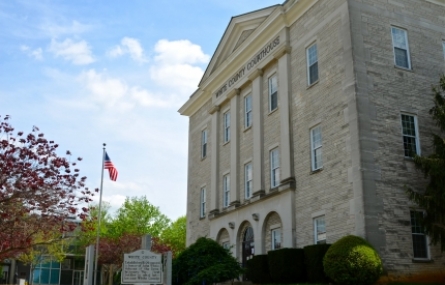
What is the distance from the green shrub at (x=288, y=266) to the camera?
24172 mm

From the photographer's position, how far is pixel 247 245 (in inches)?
1236

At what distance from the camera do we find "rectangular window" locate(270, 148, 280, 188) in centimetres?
2911

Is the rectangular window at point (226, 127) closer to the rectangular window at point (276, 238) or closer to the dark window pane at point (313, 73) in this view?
the rectangular window at point (276, 238)

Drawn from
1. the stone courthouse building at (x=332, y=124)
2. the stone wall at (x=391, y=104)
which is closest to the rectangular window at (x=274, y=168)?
the stone courthouse building at (x=332, y=124)

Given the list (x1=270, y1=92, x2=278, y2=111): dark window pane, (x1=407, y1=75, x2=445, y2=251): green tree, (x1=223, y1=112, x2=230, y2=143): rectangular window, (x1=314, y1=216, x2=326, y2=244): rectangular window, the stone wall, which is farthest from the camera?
(x1=223, y1=112, x2=230, y2=143): rectangular window

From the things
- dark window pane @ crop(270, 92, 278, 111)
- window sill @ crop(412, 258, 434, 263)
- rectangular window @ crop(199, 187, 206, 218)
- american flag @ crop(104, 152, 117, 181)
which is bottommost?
window sill @ crop(412, 258, 434, 263)

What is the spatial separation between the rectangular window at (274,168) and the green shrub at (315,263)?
19.6 feet

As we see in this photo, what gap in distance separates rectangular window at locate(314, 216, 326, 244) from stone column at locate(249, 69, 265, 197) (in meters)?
5.13

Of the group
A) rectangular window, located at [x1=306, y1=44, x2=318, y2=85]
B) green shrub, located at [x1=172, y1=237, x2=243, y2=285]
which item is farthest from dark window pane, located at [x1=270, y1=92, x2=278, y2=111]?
green shrub, located at [x1=172, y1=237, x2=243, y2=285]

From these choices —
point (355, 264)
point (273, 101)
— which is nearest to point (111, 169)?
point (273, 101)

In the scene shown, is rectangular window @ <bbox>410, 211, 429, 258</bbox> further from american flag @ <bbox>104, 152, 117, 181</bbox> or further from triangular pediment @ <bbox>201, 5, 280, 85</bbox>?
american flag @ <bbox>104, 152, 117, 181</bbox>

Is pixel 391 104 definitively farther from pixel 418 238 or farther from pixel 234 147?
pixel 234 147

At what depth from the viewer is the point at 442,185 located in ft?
69.7

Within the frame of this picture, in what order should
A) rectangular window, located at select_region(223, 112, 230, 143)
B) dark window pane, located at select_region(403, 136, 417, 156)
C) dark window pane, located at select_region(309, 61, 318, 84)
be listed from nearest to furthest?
dark window pane, located at select_region(403, 136, 417, 156) → dark window pane, located at select_region(309, 61, 318, 84) → rectangular window, located at select_region(223, 112, 230, 143)
